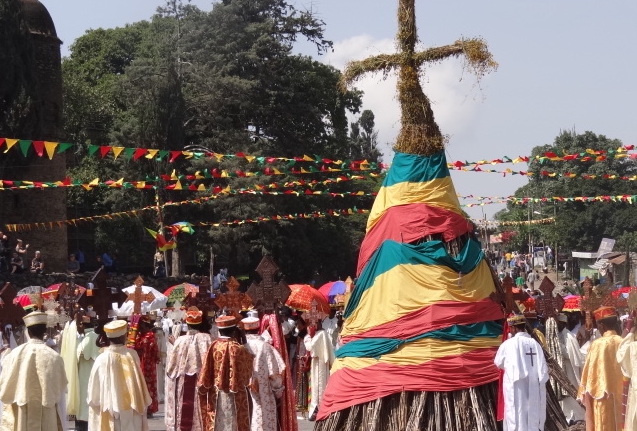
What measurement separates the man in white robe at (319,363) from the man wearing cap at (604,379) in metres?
5.76

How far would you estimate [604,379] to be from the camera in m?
12.2

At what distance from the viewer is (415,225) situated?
12508mm

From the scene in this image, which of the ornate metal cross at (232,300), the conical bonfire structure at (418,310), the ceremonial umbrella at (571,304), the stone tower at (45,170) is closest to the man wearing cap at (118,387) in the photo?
the ornate metal cross at (232,300)

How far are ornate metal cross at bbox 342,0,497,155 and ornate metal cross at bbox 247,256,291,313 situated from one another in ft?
7.23

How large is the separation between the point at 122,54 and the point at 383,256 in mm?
47356

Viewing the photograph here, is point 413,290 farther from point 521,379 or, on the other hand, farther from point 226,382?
point 226,382

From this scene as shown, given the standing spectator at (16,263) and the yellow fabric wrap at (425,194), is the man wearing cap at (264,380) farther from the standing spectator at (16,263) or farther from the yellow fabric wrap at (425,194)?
the standing spectator at (16,263)

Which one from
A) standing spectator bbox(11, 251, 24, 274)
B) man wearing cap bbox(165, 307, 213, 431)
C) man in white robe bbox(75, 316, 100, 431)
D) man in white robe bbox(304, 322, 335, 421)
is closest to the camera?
man wearing cap bbox(165, 307, 213, 431)

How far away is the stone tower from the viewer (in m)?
40.9

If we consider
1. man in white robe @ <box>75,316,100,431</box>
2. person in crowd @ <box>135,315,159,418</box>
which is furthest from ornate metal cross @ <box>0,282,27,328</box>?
person in crowd @ <box>135,315,159,418</box>

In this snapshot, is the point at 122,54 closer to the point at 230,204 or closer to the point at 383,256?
the point at 230,204

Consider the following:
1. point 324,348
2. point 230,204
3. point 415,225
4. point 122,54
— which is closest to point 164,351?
point 324,348

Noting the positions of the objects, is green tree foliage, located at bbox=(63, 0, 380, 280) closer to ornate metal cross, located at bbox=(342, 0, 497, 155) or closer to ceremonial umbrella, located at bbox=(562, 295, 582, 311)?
ceremonial umbrella, located at bbox=(562, 295, 582, 311)

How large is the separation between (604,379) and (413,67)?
3.99m
